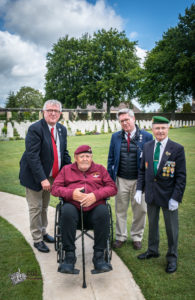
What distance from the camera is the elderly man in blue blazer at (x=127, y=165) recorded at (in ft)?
10.4

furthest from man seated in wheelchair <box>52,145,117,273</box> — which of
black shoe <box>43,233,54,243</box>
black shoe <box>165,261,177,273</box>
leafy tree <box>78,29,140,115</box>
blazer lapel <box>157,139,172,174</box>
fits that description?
leafy tree <box>78,29,140,115</box>

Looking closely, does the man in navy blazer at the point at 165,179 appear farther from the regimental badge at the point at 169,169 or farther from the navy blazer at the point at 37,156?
the navy blazer at the point at 37,156

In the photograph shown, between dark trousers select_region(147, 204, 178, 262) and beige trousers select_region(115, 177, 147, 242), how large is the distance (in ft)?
1.14

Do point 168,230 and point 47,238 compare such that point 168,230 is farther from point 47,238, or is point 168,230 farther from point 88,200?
point 47,238

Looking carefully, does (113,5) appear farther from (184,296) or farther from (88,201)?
(184,296)

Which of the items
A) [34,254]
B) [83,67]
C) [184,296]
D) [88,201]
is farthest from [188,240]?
[83,67]

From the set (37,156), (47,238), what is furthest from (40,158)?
(47,238)

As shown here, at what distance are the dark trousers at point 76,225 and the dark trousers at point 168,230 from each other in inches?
25.5

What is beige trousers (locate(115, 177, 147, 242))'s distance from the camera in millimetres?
3262

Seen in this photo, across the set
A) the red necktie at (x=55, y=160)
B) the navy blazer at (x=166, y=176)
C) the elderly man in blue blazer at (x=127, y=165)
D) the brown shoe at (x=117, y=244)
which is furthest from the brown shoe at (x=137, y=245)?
the red necktie at (x=55, y=160)

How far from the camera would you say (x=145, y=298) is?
235 cm

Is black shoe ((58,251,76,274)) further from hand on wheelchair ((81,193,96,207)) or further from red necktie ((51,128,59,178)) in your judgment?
red necktie ((51,128,59,178))

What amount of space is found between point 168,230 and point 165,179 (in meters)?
0.60

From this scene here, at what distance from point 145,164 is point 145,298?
1387 millimetres
